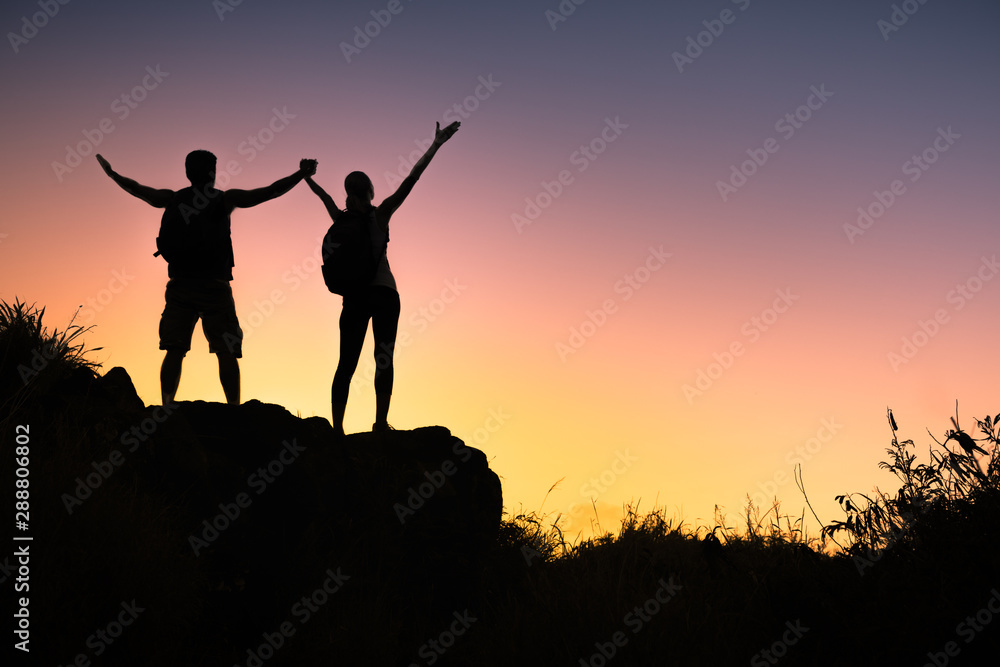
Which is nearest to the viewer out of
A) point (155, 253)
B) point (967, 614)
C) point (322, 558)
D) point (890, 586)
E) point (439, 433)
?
point (967, 614)

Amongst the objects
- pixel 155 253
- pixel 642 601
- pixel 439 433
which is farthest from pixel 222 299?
pixel 642 601

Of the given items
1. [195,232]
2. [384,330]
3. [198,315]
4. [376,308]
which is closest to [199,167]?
[195,232]

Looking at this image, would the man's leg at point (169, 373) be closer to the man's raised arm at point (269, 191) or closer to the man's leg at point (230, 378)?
the man's leg at point (230, 378)

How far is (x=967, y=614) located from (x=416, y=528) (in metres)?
4.52

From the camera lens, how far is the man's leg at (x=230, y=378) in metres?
7.12

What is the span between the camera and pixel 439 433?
26.1 feet

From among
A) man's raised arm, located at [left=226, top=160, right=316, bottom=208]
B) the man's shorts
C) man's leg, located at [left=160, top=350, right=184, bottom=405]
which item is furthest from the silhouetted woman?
man's leg, located at [left=160, top=350, right=184, bottom=405]

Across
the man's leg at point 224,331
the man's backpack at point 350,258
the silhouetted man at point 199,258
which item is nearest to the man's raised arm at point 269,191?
the silhouetted man at point 199,258

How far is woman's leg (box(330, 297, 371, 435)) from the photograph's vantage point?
7176 millimetres

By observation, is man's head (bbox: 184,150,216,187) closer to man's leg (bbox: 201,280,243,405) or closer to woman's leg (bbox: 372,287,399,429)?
man's leg (bbox: 201,280,243,405)

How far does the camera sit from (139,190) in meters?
7.11

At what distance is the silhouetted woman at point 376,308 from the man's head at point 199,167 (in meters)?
1.27

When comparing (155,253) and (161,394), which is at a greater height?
(155,253)

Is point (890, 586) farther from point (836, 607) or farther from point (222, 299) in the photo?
point (222, 299)
